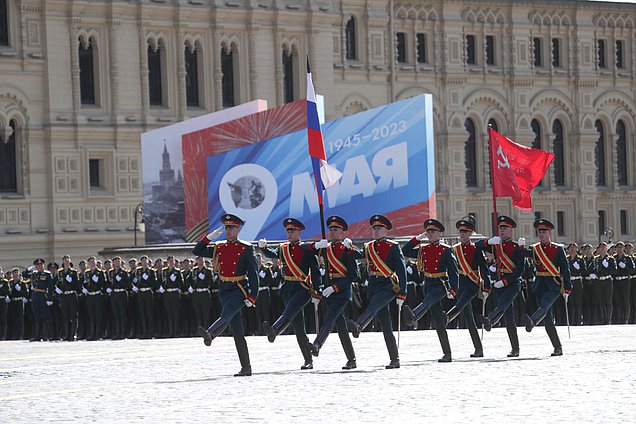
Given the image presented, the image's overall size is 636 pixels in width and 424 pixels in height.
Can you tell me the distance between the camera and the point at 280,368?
18891 millimetres

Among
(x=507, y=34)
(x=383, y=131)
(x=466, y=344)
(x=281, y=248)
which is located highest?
(x=507, y=34)

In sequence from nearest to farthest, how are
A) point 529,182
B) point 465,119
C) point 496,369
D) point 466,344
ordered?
point 496,369
point 466,344
point 529,182
point 465,119

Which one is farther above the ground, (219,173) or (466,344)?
(219,173)

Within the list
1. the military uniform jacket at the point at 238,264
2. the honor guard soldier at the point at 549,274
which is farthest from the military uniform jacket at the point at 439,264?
the military uniform jacket at the point at 238,264

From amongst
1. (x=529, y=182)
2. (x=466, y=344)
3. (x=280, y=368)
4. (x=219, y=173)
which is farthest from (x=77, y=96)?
(x=280, y=368)

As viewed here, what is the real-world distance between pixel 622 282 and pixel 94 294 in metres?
10.4

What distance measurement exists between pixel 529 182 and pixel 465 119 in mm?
29246

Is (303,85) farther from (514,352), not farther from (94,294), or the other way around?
(514,352)

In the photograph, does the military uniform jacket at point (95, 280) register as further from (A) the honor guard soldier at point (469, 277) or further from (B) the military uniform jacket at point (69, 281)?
(A) the honor guard soldier at point (469, 277)

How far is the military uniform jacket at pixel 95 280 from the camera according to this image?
101 feet

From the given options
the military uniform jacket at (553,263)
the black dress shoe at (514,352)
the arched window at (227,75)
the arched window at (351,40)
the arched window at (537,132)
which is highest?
the arched window at (351,40)

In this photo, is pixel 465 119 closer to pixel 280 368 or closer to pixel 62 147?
pixel 62 147

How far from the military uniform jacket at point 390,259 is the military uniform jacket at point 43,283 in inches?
A: 546

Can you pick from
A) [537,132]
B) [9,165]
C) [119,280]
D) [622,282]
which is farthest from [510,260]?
[537,132]
